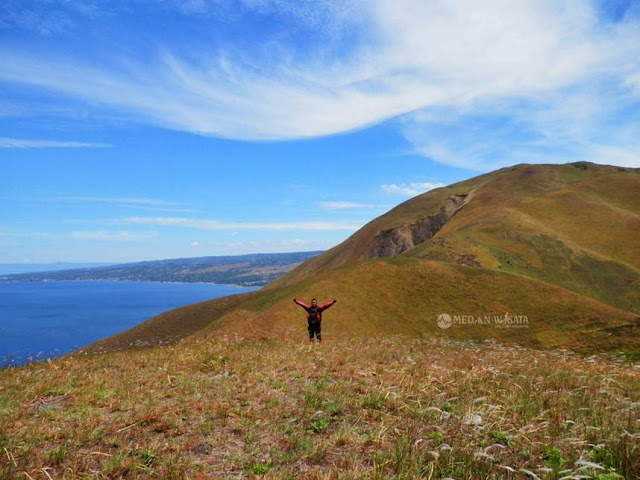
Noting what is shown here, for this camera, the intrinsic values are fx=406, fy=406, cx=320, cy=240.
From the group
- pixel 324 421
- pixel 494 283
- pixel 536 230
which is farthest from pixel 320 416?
pixel 536 230

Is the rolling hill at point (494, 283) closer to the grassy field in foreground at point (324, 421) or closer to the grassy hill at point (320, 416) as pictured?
the grassy hill at point (320, 416)

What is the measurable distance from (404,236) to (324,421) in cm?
11569

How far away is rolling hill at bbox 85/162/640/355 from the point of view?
1784 inches

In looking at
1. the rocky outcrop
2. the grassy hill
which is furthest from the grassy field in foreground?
the rocky outcrop

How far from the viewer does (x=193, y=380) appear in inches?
457

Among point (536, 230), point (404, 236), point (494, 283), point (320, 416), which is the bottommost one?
point (320, 416)

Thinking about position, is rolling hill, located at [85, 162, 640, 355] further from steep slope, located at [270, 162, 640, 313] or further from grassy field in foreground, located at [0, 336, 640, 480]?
grassy field in foreground, located at [0, 336, 640, 480]

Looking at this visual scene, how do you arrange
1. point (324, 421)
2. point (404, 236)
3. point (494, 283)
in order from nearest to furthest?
1. point (324, 421)
2. point (494, 283)
3. point (404, 236)

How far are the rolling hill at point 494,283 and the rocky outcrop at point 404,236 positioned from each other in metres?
0.38

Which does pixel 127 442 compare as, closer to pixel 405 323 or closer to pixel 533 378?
pixel 533 378

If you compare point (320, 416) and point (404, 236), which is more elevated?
point (404, 236)

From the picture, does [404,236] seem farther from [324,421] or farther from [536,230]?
[324,421]

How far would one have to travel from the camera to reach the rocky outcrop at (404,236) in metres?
118

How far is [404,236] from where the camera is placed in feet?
397
